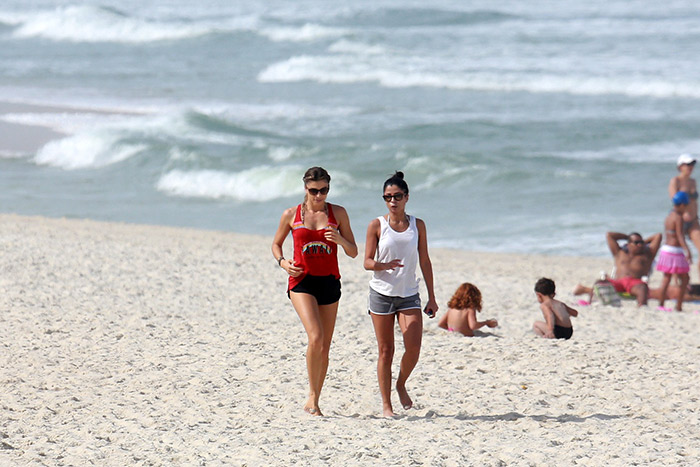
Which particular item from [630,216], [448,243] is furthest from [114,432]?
[630,216]

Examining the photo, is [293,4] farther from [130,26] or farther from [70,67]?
[70,67]

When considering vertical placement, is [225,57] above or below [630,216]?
above

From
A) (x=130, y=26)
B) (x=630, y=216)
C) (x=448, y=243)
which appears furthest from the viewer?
(x=130, y=26)

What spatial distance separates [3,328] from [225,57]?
105 ft

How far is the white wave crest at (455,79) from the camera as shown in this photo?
29203 mm

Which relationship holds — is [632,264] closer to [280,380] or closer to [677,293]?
[677,293]

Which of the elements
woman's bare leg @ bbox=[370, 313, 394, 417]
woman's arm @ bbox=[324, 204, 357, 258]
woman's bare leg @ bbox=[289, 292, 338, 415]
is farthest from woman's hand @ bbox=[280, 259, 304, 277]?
woman's bare leg @ bbox=[370, 313, 394, 417]

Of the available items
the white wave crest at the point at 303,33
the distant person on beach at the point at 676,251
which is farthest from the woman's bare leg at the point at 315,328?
the white wave crest at the point at 303,33

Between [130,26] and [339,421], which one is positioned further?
[130,26]

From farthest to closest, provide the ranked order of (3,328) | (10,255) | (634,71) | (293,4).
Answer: (293,4)
(634,71)
(10,255)
(3,328)

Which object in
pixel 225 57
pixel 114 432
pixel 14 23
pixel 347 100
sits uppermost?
pixel 14 23

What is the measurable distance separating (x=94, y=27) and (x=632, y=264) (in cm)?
4278

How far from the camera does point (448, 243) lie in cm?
1360

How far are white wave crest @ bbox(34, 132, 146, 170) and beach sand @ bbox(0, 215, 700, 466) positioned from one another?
32.3 feet
